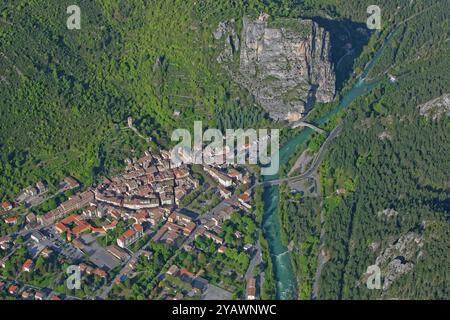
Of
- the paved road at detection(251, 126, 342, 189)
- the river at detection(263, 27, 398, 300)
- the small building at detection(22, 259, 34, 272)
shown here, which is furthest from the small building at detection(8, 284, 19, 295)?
the paved road at detection(251, 126, 342, 189)

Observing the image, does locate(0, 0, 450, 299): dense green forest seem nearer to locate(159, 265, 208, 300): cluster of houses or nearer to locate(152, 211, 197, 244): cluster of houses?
locate(159, 265, 208, 300): cluster of houses

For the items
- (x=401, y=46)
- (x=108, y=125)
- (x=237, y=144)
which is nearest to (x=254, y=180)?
(x=237, y=144)

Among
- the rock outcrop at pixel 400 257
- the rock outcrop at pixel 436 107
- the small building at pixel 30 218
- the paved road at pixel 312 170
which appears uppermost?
the rock outcrop at pixel 436 107

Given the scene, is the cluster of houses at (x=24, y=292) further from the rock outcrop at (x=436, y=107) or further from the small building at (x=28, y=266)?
the rock outcrop at (x=436, y=107)

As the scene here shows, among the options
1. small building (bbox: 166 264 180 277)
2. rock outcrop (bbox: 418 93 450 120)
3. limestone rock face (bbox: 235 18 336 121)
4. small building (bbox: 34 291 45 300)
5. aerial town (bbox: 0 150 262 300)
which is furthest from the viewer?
limestone rock face (bbox: 235 18 336 121)

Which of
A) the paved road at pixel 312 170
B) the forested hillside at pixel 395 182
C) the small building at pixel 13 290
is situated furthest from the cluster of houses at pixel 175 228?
the small building at pixel 13 290

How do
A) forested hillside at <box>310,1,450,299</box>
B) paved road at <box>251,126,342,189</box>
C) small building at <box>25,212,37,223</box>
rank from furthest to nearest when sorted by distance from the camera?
paved road at <box>251,126,342,189</box>, small building at <box>25,212,37,223</box>, forested hillside at <box>310,1,450,299</box>
